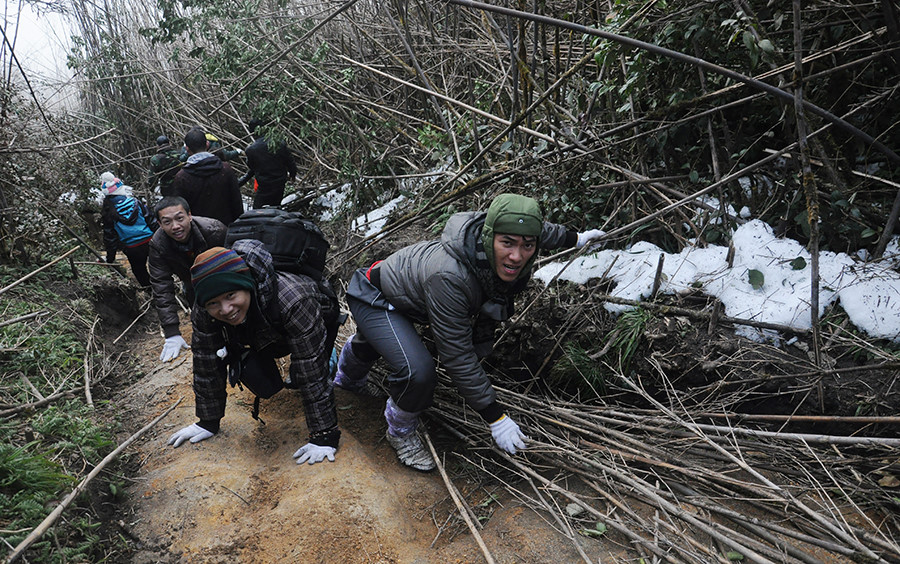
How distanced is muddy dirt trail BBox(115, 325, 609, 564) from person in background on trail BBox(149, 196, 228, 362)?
895mm

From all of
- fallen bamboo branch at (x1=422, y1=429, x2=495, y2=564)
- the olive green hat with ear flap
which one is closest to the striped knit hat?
the olive green hat with ear flap

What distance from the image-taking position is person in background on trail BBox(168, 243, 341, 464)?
8.15ft

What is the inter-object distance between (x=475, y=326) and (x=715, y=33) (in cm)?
235

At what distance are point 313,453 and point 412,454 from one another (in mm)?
577

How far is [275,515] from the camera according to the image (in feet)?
8.53

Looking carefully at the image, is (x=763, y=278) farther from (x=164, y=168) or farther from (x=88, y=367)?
(x=164, y=168)

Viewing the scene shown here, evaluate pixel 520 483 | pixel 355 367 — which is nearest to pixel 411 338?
pixel 355 367

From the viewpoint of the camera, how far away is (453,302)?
2.74 m

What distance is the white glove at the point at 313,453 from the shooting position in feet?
9.60

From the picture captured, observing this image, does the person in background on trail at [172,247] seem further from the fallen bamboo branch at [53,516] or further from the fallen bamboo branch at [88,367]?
the fallen bamboo branch at [53,516]

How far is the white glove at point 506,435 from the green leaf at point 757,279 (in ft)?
5.52

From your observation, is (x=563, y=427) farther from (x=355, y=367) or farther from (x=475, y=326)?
(x=355, y=367)

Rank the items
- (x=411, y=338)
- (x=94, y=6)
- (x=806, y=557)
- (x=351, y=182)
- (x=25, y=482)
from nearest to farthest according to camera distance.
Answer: (x=806, y=557) → (x=25, y=482) → (x=411, y=338) → (x=351, y=182) → (x=94, y=6)

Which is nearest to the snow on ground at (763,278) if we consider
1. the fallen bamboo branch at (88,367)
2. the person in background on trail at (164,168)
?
the fallen bamboo branch at (88,367)
